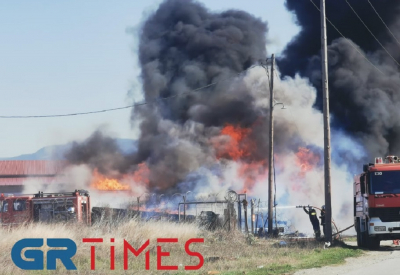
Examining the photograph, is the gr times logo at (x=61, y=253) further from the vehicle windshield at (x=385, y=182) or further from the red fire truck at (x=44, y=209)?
the red fire truck at (x=44, y=209)

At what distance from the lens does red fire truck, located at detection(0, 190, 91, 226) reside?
107 ft

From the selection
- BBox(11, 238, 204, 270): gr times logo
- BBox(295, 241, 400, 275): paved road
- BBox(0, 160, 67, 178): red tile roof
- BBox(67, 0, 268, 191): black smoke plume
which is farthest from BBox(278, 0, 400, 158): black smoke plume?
BBox(11, 238, 204, 270): gr times logo

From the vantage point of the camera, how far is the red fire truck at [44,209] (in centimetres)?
3259

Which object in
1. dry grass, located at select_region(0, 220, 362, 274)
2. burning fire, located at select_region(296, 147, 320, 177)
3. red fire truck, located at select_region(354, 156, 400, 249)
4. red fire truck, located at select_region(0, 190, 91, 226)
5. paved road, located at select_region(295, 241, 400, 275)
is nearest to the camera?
paved road, located at select_region(295, 241, 400, 275)

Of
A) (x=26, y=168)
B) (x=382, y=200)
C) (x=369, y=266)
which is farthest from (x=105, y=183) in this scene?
(x=369, y=266)

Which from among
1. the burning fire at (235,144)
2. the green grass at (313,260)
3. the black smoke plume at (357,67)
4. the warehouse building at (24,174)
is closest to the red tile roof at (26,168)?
the warehouse building at (24,174)

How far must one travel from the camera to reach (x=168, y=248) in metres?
23.3

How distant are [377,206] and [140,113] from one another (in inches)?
1489

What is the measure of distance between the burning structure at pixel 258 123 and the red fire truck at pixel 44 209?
63.5ft

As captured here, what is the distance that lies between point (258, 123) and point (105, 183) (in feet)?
44.3

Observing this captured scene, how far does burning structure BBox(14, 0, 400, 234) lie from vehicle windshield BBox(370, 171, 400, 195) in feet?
74.5

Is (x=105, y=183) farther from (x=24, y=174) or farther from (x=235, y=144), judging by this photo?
(x=24, y=174)

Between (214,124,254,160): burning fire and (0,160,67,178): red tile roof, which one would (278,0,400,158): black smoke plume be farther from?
(0,160,67,178): red tile roof

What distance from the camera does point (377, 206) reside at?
2553cm
